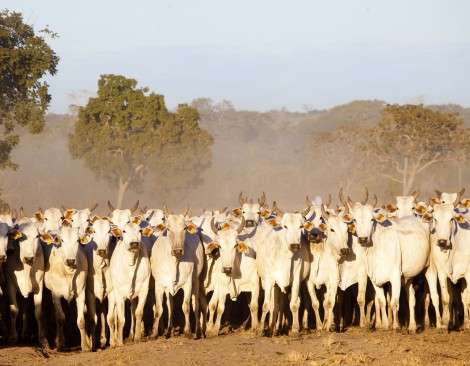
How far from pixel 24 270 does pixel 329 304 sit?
5.42 meters

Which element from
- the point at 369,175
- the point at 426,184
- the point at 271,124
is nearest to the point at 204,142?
the point at 369,175

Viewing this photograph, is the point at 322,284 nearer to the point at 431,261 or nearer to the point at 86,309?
the point at 431,261

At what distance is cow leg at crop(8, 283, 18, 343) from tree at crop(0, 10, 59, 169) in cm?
2458

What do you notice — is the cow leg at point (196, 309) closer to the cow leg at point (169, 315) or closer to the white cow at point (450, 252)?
the cow leg at point (169, 315)

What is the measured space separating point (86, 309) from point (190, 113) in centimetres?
3796

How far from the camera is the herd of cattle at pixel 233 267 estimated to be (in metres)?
16.4

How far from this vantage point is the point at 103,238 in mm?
16641

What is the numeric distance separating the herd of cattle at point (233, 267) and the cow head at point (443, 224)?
0.02m

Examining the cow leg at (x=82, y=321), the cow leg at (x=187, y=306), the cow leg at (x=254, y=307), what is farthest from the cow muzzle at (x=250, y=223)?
the cow leg at (x=82, y=321)

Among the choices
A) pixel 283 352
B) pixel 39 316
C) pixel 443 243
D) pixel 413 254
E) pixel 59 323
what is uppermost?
pixel 443 243

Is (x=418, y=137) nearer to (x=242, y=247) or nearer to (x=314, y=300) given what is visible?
(x=314, y=300)

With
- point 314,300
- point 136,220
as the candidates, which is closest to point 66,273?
point 136,220

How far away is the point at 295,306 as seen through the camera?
55.3 feet

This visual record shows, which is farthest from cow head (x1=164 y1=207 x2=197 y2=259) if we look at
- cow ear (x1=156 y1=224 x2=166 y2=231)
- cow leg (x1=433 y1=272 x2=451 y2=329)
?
cow leg (x1=433 y1=272 x2=451 y2=329)
